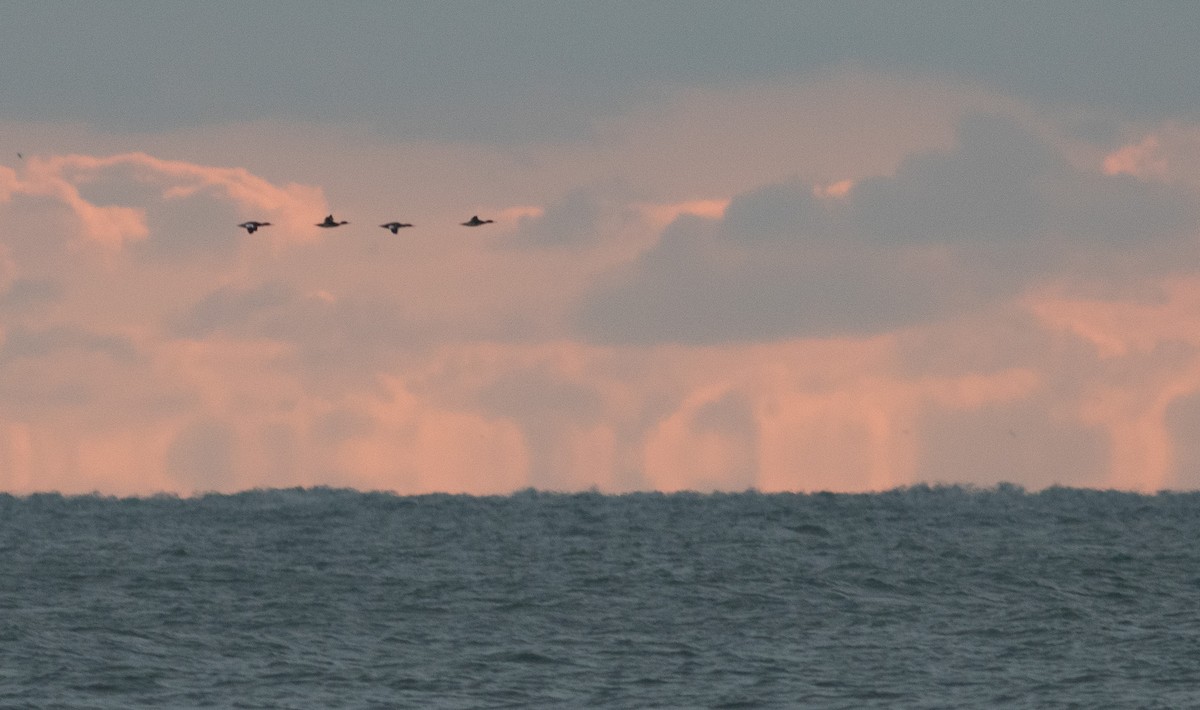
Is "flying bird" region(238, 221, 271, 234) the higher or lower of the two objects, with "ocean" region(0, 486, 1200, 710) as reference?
higher

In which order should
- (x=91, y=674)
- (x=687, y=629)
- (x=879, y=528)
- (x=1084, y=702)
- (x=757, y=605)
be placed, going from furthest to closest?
(x=879, y=528) → (x=757, y=605) → (x=687, y=629) → (x=91, y=674) → (x=1084, y=702)

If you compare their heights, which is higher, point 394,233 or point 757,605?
point 394,233

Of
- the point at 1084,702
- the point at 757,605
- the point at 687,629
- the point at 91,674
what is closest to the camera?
the point at 1084,702

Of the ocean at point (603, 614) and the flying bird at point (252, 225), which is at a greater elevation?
the flying bird at point (252, 225)

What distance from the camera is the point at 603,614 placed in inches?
3492

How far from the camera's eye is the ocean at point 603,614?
67625 mm

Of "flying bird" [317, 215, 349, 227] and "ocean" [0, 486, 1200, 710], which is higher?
"flying bird" [317, 215, 349, 227]

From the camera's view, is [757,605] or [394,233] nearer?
[394,233]

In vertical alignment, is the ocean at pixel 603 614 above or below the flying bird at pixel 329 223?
below

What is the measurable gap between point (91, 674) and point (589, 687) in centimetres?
1760

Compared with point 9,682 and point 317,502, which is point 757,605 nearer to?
point 9,682

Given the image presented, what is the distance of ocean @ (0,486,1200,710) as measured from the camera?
67.6m

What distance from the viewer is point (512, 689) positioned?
6762 centimetres

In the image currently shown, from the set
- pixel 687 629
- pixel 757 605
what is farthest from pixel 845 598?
pixel 687 629
